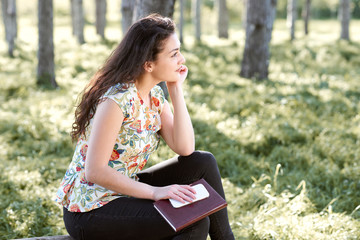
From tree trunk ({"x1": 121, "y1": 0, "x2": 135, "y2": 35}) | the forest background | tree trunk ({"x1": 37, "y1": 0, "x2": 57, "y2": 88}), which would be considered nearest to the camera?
the forest background

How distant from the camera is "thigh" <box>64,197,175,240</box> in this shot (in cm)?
217

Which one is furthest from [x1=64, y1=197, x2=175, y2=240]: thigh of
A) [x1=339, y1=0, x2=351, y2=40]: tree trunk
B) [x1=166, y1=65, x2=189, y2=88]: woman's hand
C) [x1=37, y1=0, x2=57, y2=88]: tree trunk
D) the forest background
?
[x1=339, y1=0, x2=351, y2=40]: tree trunk

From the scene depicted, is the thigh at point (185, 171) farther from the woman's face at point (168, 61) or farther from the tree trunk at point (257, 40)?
the tree trunk at point (257, 40)

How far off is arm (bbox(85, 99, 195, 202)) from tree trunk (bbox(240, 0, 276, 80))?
635 centimetres

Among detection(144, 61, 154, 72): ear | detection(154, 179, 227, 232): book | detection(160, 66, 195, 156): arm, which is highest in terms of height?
detection(144, 61, 154, 72): ear

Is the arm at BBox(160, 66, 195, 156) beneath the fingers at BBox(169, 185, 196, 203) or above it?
above

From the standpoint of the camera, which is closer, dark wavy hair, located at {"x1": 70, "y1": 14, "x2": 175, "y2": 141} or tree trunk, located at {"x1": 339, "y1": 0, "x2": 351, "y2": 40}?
dark wavy hair, located at {"x1": 70, "y1": 14, "x2": 175, "y2": 141}

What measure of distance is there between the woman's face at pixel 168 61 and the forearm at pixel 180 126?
16cm

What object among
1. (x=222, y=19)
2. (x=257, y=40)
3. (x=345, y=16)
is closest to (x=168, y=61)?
(x=257, y=40)

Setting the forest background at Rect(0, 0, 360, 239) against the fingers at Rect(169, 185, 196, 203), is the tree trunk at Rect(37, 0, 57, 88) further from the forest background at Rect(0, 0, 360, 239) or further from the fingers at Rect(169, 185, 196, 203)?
the fingers at Rect(169, 185, 196, 203)

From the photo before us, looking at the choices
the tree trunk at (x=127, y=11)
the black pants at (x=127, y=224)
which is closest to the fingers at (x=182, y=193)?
the black pants at (x=127, y=224)

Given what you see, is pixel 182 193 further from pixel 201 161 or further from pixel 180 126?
pixel 180 126

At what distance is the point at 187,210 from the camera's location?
86.1 inches

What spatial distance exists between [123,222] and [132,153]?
42 centimetres
